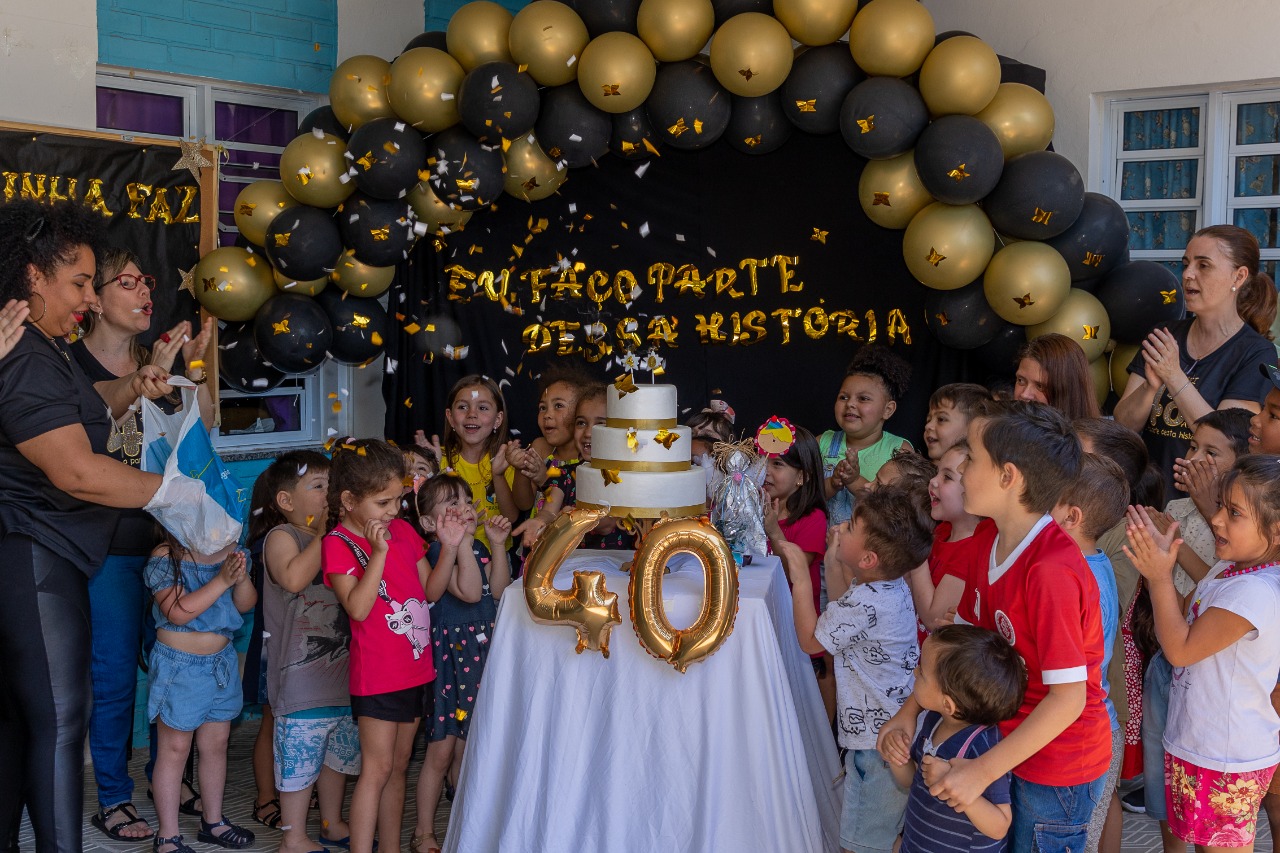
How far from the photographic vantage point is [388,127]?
4.49 m

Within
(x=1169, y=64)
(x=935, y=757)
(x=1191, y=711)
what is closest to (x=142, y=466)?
(x=935, y=757)

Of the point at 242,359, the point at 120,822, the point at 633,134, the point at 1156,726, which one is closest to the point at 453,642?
the point at 120,822

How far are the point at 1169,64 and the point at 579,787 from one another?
3.89 meters

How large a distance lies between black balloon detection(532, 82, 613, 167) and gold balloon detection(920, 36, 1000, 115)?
3.90 ft

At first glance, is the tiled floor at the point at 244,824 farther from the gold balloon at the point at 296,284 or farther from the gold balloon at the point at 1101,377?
the gold balloon at the point at 296,284

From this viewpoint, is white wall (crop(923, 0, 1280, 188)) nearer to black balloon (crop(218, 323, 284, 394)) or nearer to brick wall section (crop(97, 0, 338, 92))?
brick wall section (crop(97, 0, 338, 92))

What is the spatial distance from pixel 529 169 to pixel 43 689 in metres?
2.69

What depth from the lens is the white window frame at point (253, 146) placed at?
17.3ft

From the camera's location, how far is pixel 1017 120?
417cm

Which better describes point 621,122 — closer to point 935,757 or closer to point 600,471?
point 600,471

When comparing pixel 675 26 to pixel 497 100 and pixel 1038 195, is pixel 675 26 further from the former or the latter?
pixel 1038 195

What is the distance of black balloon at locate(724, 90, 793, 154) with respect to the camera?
14.7 feet

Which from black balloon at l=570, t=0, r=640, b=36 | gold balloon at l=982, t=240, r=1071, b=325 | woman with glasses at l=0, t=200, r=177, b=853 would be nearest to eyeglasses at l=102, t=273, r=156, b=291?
woman with glasses at l=0, t=200, r=177, b=853

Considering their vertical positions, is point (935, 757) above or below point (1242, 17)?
below
